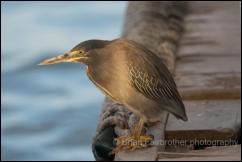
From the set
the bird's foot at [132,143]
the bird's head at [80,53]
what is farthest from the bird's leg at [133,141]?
the bird's head at [80,53]

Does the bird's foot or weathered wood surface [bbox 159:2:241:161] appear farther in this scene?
weathered wood surface [bbox 159:2:241:161]

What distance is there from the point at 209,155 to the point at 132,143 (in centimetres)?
42

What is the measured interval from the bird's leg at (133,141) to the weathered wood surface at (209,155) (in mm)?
146

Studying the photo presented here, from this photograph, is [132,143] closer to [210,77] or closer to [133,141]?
[133,141]

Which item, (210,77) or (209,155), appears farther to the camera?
(210,77)

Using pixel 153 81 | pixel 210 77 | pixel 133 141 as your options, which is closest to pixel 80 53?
pixel 153 81

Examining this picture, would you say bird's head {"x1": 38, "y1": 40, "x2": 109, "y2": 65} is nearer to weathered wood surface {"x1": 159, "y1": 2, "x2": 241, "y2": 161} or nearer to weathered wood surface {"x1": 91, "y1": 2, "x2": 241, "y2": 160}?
weathered wood surface {"x1": 91, "y1": 2, "x2": 241, "y2": 160}

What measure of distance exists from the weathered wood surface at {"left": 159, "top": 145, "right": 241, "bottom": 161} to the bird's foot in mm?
142

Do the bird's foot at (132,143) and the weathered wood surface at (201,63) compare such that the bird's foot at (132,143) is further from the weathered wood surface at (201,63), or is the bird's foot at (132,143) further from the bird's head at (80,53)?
the bird's head at (80,53)

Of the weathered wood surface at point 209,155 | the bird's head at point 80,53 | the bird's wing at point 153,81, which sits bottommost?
the weathered wood surface at point 209,155

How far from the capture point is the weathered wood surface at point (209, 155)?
252 cm

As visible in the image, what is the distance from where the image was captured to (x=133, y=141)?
2.82 m

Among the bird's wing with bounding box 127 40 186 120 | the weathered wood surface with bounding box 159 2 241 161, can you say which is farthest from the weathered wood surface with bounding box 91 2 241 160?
the bird's wing with bounding box 127 40 186 120

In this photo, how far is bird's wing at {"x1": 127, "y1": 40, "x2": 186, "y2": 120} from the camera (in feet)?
9.23
